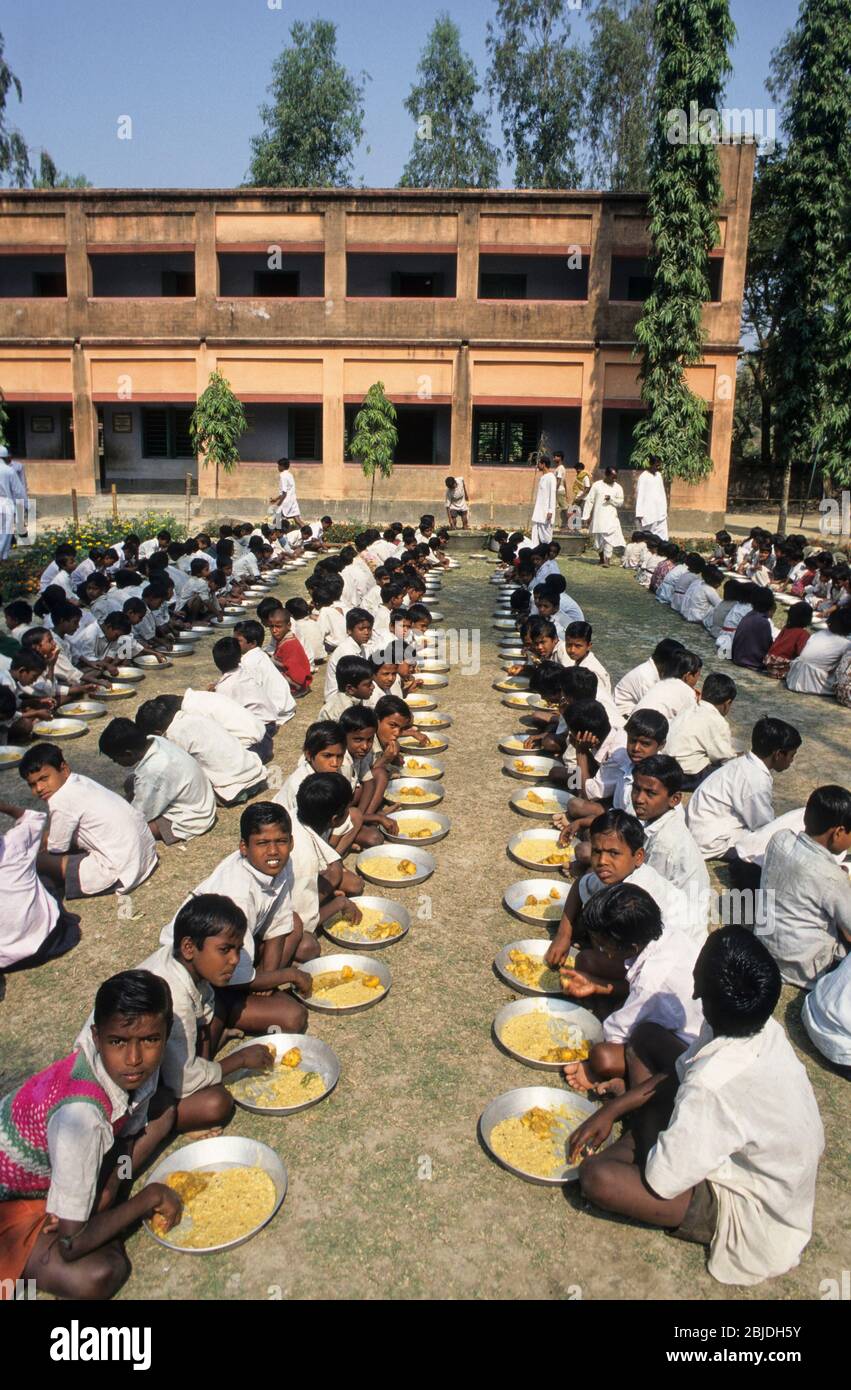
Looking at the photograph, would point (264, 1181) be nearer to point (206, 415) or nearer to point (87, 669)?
point (87, 669)

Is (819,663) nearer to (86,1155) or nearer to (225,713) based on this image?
(225,713)

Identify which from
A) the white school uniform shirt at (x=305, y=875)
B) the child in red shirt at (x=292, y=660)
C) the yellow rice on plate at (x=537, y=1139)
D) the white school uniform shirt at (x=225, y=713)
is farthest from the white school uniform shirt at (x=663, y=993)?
the child in red shirt at (x=292, y=660)

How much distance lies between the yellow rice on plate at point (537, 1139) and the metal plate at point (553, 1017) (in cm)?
26

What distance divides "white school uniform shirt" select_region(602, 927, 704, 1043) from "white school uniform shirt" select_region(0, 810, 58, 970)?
269 centimetres

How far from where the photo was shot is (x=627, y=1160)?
3086mm

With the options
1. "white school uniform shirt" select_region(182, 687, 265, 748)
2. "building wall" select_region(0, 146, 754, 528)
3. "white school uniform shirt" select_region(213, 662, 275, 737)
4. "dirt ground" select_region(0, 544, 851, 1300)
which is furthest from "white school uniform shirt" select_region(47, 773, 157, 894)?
"building wall" select_region(0, 146, 754, 528)

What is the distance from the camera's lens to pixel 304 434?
24375 mm

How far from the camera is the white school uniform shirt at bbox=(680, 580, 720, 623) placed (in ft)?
40.8

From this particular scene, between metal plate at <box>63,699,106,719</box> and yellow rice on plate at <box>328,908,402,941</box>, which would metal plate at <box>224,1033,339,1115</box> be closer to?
yellow rice on plate at <box>328,908,402,941</box>

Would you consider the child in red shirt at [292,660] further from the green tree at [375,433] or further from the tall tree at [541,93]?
the tall tree at [541,93]

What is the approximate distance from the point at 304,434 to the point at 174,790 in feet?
65.9

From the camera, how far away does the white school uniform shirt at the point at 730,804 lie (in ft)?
17.6
